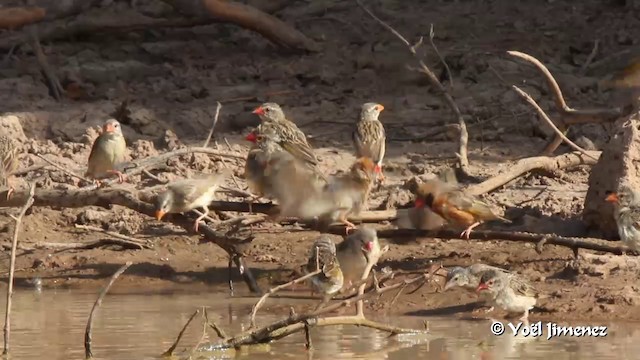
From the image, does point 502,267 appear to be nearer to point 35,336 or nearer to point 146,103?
point 35,336

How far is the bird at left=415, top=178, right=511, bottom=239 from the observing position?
11.8 m

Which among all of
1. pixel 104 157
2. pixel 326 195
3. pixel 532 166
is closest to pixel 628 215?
pixel 532 166

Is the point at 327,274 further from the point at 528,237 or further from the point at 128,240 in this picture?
A: the point at 128,240

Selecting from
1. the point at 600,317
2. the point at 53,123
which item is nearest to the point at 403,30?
the point at 53,123

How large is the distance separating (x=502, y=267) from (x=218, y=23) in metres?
6.50

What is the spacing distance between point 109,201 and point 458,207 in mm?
2444

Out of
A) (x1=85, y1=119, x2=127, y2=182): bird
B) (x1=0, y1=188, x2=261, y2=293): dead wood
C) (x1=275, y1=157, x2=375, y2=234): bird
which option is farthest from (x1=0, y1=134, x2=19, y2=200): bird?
(x1=275, y1=157, x2=375, y2=234): bird

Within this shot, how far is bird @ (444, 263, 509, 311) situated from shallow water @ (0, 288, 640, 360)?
0.23 m

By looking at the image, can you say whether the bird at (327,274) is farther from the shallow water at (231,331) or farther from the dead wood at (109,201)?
the dead wood at (109,201)

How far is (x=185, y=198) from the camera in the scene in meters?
11.6

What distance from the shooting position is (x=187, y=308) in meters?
11.7

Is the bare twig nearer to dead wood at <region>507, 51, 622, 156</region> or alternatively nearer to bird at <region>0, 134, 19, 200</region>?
bird at <region>0, 134, 19, 200</region>

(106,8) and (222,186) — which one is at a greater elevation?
(106,8)

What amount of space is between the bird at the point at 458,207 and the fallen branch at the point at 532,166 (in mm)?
269
